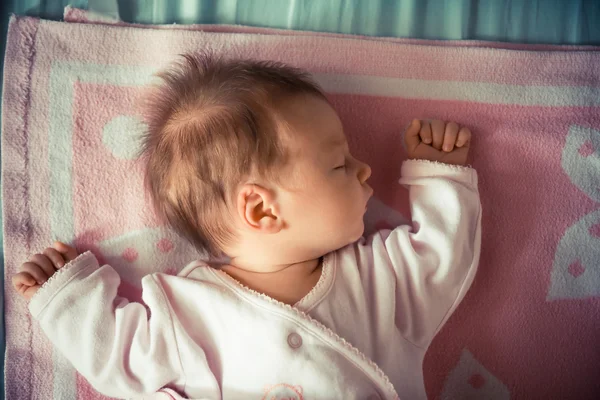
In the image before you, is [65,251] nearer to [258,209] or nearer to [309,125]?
[258,209]

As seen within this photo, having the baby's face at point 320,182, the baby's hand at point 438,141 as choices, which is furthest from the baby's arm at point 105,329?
the baby's hand at point 438,141

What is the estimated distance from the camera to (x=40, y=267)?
3.92 feet

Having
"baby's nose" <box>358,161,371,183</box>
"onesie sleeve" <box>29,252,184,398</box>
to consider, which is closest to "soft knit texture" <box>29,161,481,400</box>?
"onesie sleeve" <box>29,252,184,398</box>

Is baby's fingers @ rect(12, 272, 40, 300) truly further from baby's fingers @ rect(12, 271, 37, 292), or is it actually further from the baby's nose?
the baby's nose

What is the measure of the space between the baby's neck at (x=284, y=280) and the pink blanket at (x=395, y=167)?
0.53ft

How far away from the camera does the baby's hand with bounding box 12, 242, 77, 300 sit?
3.87ft

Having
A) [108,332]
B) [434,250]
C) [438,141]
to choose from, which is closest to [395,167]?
[438,141]

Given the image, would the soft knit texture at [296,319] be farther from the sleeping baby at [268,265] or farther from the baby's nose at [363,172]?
the baby's nose at [363,172]

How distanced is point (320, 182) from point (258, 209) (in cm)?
12

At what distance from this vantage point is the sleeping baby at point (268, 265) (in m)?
1.05

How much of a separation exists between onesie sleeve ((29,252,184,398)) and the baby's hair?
17cm

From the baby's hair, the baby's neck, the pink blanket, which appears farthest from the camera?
the pink blanket

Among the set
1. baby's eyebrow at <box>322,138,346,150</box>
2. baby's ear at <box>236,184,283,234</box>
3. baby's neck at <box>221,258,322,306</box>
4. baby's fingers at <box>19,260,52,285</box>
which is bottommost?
baby's fingers at <box>19,260,52,285</box>

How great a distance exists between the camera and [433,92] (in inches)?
50.2
